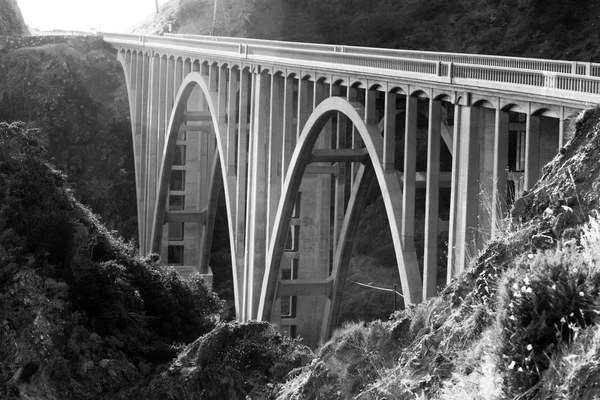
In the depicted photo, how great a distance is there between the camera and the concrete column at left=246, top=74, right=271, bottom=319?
39.0m

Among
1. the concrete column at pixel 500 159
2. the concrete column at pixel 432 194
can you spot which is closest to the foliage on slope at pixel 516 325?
the concrete column at pixel 500 159

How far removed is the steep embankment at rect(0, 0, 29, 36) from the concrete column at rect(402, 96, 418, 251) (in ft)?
221

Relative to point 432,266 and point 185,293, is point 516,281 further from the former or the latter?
point 185,293

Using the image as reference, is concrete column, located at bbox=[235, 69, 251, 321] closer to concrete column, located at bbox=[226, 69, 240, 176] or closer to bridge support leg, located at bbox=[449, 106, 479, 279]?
concrete column, located at bbox=[226, 69, 240, 176]

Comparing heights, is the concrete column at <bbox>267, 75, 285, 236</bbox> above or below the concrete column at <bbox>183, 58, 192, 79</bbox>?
below

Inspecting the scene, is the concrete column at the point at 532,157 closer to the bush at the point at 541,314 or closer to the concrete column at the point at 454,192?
the concrete column at the point at 454,192

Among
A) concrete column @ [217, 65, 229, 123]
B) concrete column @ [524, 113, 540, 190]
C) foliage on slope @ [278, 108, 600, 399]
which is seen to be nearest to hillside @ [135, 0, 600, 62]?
concrete column @ [217, 65, 229, 123]

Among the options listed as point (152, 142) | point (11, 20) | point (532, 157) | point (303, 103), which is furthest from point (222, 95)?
point (11, 20)

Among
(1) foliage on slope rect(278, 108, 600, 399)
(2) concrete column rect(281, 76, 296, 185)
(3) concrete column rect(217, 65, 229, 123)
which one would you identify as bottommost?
(1) foliage on slope rect(278, 108, 600, 399)

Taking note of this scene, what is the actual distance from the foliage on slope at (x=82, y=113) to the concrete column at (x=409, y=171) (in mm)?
44942

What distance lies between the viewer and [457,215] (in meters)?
22.4

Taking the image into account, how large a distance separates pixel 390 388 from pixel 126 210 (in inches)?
2313

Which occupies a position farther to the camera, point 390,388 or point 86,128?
point 86,128

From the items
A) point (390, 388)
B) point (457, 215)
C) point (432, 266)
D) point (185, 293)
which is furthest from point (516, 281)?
point (185, 293)
